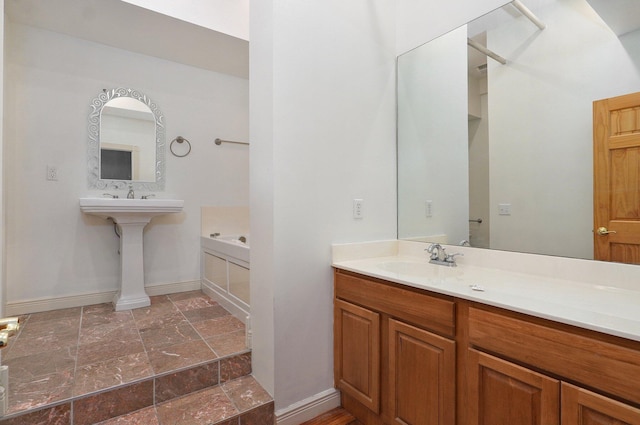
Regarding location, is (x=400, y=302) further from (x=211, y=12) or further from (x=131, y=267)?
(x=211, y=12)

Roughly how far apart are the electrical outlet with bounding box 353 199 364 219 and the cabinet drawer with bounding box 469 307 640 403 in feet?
2.88

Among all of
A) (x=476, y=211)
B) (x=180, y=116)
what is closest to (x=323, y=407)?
(x=476, y=211)

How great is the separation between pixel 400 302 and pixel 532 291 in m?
0.50

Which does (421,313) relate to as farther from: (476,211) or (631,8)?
(631,8)

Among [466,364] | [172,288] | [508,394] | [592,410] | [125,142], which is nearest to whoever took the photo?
[592,410]

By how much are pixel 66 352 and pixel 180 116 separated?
7.44 ft

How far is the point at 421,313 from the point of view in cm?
128

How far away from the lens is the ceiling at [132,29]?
229 cm

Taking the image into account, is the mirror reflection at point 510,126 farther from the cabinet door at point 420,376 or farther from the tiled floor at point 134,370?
the tiled floor at point 134,370

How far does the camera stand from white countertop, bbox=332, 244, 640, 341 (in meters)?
0.86

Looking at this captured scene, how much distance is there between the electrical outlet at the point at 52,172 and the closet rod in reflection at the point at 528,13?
3.47 m

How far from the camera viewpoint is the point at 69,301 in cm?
267

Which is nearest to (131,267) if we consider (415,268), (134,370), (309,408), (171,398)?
(134,370)

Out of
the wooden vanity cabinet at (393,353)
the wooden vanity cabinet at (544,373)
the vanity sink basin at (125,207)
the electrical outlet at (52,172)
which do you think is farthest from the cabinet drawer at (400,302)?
the electrical outlet at (52,172)
